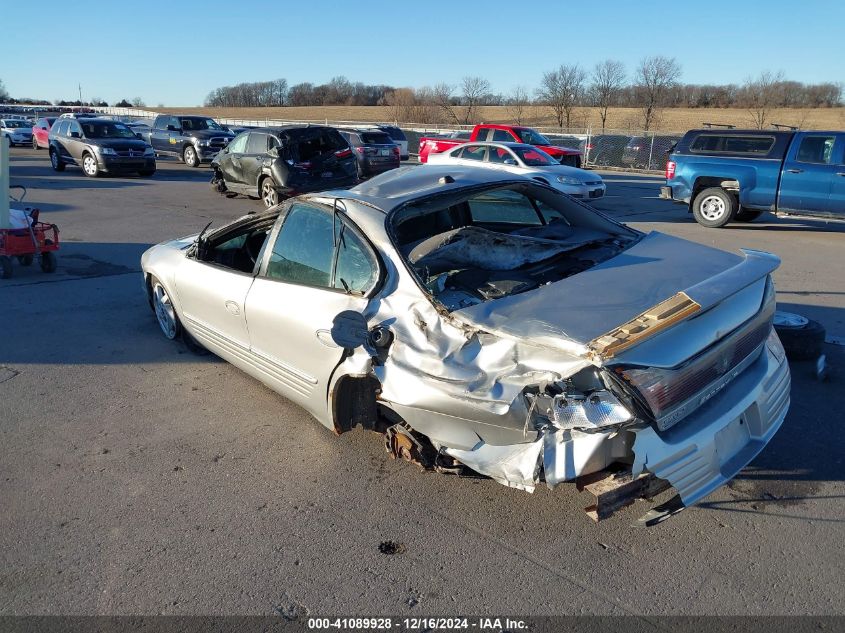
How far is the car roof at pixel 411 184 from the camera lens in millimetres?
4086

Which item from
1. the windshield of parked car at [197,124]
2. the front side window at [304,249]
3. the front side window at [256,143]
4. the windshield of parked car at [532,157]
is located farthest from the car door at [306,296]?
the windshield of parked car at [197,124]

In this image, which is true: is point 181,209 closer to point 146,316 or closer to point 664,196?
point 146,316

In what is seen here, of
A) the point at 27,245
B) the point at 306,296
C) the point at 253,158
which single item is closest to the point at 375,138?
the point at 253,158

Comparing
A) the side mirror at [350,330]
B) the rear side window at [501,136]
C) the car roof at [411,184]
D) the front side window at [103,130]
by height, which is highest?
the rear side window at [501,136]

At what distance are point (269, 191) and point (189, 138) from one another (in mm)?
12965

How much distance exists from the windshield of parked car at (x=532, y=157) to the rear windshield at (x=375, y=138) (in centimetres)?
580

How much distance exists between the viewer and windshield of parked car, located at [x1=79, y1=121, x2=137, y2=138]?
2091 centimetres

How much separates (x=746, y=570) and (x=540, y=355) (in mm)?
1336

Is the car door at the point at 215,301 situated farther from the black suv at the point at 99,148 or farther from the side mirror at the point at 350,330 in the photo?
the black suv at the point at 99,148

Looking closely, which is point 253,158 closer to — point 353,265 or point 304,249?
point 304,249

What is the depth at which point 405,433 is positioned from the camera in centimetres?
352

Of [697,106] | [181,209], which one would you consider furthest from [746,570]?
[697,106]

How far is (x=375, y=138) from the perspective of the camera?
2159cm

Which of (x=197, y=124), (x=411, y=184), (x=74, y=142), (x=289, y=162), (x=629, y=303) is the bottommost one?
(x=629, y=303)
